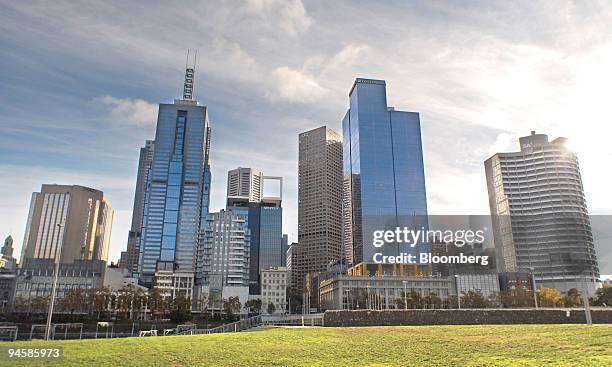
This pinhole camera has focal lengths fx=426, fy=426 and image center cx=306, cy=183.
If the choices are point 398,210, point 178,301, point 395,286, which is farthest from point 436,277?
point 178,301

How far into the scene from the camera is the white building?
7057 inches

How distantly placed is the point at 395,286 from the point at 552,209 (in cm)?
11192

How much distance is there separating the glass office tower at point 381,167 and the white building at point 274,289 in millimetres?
35764

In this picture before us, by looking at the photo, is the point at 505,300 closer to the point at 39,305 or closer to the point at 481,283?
the point at 481,283

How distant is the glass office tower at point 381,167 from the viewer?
17900 centimetres

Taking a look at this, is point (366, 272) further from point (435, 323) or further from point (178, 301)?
point (435, 323)

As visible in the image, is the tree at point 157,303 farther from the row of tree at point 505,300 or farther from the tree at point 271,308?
the tree at point 271,308

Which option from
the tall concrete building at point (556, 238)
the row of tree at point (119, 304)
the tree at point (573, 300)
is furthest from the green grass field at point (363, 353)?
the tall concrete building at point (556, 238)

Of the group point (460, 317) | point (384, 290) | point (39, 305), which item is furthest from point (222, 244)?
point (460, 317)

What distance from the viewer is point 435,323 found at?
4325 cm

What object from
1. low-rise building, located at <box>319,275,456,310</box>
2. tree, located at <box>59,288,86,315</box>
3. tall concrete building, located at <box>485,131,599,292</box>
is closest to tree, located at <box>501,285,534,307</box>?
low-rise building, located at <box>319,275,456,310</box>

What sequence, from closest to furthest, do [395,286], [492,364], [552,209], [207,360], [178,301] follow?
[492,364], [207,360], [178,301], [395,286], [552,209]

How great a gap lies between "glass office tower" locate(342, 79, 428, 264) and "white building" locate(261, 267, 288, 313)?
3576 cm

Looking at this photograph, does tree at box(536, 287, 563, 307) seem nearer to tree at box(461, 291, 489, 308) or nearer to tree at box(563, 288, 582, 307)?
tree at box(563, 288, 582, 307)
